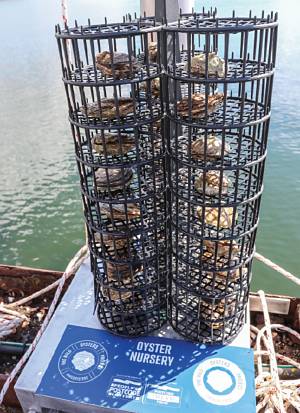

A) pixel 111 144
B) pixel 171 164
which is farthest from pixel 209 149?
pixel 111 144

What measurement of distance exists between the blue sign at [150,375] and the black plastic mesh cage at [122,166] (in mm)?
203

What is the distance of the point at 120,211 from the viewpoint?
286 cm

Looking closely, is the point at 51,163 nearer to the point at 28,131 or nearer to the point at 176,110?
the point at 28,131

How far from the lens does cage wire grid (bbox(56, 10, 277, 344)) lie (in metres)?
2.39

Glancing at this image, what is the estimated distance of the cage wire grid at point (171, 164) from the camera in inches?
94.2

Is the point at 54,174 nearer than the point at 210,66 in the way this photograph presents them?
No

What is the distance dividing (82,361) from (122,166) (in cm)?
152

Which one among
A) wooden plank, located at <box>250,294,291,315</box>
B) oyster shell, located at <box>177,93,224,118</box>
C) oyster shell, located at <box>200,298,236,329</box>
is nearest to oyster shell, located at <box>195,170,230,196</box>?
oyster shell, located at <box>177,93,224,118</box>

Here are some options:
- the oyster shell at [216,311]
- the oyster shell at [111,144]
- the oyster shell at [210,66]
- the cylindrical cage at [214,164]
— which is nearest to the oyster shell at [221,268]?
the cylindrical cage at [214,164]

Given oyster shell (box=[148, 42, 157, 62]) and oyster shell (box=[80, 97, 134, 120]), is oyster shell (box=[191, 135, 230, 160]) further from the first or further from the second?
oyster shell (box=[148, 42, 157, 62])

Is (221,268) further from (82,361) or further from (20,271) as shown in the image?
(20,271)

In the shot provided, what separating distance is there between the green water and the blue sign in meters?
3.02

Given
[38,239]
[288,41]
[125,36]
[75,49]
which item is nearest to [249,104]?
[125,36]

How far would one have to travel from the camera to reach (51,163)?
31.5ft
